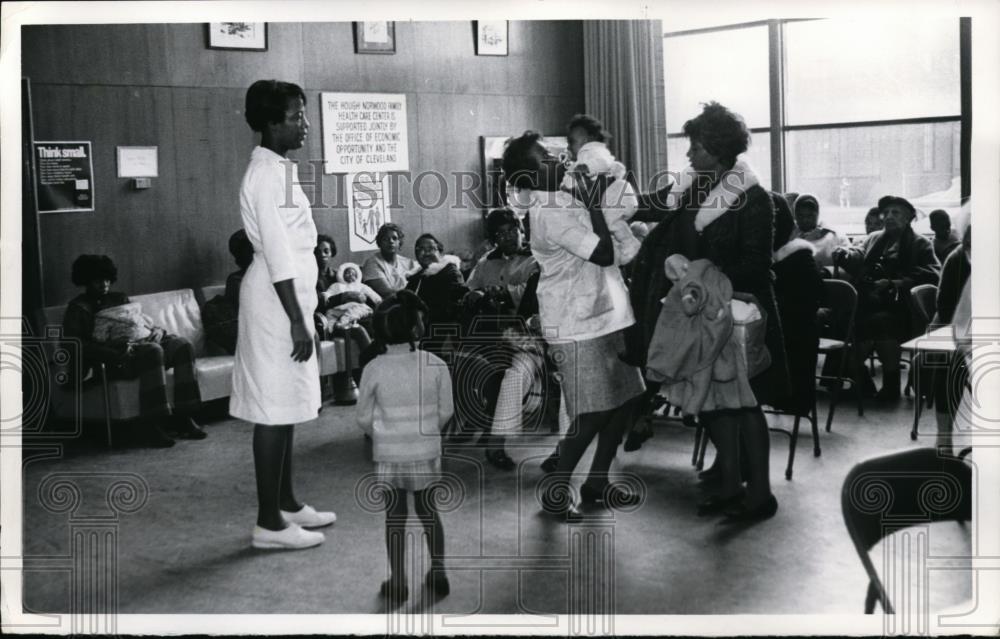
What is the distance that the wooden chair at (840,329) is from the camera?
499 centimetres

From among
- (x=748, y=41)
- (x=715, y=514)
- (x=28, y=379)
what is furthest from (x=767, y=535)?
(x=748, y=41)

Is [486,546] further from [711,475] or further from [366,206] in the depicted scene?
[366,206]

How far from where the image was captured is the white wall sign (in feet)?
18.8

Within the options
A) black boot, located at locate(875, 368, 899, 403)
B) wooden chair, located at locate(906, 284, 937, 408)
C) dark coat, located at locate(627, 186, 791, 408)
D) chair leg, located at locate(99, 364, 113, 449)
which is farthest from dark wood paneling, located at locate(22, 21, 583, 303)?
black boot, located at locate(875, 368, 899, 403)

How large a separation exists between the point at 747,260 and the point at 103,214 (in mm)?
3617

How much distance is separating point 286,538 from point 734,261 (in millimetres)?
1974

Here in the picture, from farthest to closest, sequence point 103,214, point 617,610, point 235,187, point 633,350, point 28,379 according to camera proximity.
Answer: point 235,187, point 103,214, point 633,350, point 28,379, point 617,610

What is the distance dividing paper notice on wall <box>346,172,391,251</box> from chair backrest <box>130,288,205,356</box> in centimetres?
99

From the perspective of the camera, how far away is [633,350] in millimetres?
4047

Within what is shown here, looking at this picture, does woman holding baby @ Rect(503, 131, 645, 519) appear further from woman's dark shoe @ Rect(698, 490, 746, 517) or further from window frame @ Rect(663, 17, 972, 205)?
window frame @ Rect(663, 17, 972, 205)

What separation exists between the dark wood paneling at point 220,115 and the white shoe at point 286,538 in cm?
188

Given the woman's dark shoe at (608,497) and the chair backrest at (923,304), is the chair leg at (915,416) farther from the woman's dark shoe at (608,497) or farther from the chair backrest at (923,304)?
the woman's dark shoe at (608,497)

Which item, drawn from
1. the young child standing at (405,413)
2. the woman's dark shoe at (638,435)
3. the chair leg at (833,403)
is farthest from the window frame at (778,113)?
the young child standing at (405,413)

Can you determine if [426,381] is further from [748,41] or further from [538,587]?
[748,41]
